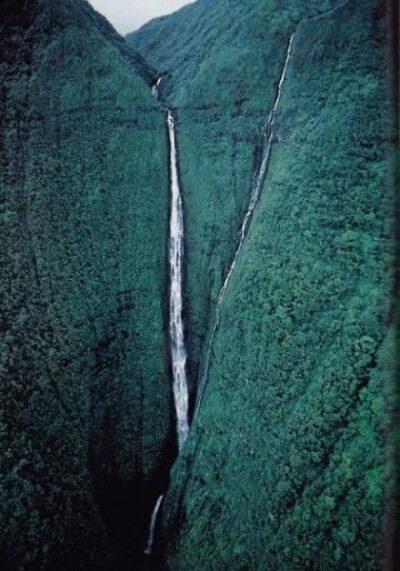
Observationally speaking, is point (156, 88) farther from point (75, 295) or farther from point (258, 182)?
point (75, 295)

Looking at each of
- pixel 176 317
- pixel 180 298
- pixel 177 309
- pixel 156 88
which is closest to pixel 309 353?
pixel 176 317

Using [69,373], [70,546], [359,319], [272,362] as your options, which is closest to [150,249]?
[69,373]

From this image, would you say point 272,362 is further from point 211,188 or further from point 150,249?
point 211,188

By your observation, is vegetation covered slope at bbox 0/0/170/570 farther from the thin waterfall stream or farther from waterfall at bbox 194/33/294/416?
waterfall at bbox 194/33/294/416

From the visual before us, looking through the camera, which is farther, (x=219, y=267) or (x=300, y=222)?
(x=219, y=267)

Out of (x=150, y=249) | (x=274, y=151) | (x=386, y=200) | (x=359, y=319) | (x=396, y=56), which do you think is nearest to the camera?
(x=396, y=56)

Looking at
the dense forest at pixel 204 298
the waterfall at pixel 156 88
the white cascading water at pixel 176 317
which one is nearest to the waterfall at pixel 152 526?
the white cascading water at pixel 176 317

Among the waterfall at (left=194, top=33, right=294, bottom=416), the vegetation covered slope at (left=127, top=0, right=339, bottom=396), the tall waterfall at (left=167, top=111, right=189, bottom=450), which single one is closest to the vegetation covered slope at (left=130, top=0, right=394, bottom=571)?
the vegetation covered slope at (left=127, top=0, right=339, bottom=396)

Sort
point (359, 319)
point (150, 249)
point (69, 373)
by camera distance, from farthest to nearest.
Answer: point (150, 249)
point (69, 373)
point (359, 319)
